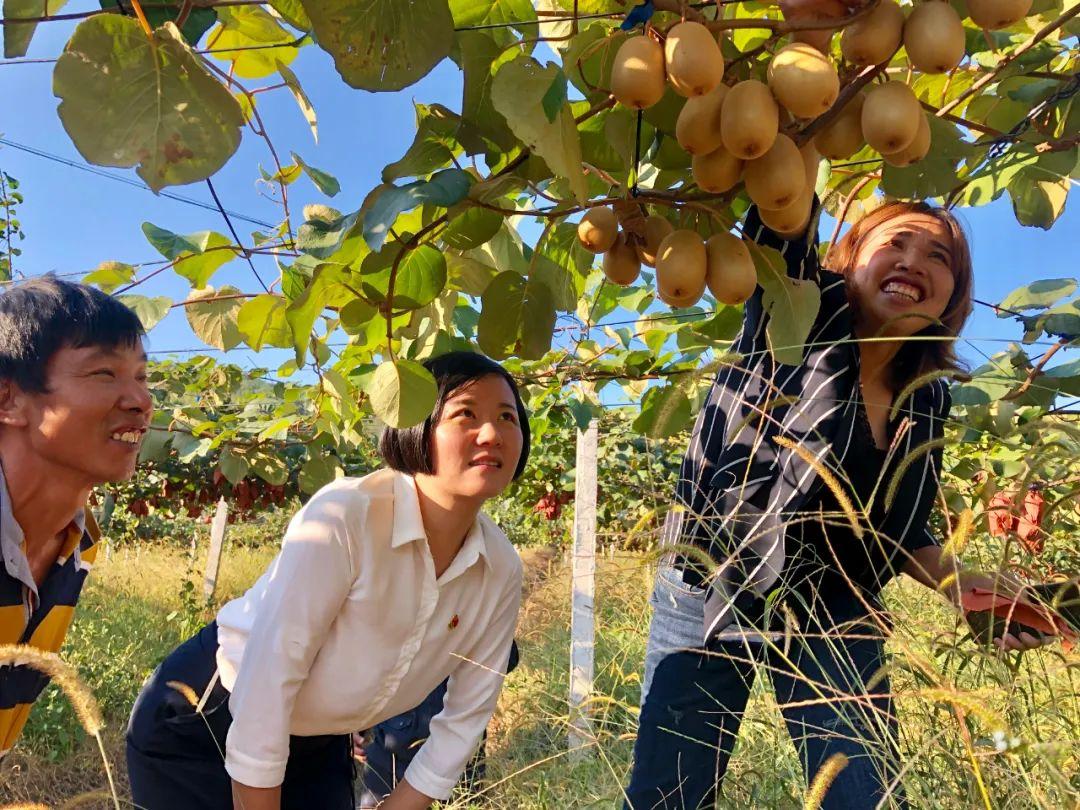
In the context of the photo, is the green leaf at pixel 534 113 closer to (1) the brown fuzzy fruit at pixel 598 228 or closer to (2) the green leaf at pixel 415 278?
(1) the brown fuzzy fruit at pixel 598 228

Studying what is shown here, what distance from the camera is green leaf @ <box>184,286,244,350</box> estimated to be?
1641 mm

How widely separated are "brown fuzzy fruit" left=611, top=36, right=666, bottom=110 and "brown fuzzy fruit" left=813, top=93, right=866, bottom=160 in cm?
21

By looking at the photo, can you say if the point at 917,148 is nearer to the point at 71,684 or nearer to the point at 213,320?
the point at 71,684

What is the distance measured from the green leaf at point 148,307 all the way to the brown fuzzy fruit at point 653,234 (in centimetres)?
106

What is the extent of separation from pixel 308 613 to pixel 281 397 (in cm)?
264

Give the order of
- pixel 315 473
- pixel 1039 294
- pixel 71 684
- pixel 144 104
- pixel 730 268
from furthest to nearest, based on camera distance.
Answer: pixel 315 473
pixel 1039 294
pixel 730 268
pixel 71 684
pixel 144 104

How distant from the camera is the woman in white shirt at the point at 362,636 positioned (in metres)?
1.42

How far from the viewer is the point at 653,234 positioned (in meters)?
1.02

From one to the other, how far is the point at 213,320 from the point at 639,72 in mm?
1179

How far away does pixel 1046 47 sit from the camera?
3.51 feet

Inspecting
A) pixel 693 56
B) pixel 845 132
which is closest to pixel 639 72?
pixel 693 56

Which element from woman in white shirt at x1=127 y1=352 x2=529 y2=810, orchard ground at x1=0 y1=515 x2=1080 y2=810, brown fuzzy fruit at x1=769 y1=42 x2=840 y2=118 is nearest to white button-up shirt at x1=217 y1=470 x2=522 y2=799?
woman in white shirt at x1=127 y1=352 x2=529 y2=810

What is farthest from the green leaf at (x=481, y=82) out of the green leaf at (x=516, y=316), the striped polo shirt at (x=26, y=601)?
the striped polo shirt at (x=26, y=601)

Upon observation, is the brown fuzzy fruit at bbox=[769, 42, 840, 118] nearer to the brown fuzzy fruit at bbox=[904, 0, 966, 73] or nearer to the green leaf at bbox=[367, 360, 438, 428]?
the brown fuzzy fruit at bbox=[904, 0, 966, 73]
